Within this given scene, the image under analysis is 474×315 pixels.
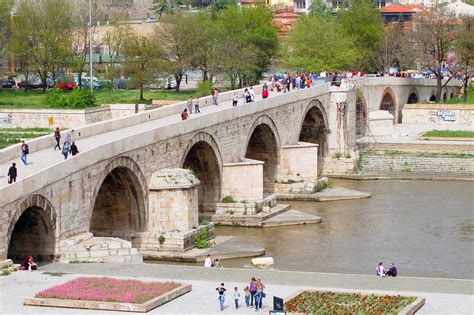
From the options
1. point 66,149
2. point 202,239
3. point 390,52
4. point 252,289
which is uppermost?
point 390,52

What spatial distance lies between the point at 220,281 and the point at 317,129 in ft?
119

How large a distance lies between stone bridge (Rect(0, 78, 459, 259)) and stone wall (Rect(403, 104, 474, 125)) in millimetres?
18502

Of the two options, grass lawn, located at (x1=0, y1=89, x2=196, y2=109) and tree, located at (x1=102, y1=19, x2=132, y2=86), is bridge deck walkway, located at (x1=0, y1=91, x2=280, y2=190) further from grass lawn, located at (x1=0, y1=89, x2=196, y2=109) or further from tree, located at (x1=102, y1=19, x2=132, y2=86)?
tree, located at (x1=102, y1=19, x2=132, y2=86)

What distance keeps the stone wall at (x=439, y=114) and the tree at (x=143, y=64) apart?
1759 cm

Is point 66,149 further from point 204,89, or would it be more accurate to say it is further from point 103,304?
point 204,89

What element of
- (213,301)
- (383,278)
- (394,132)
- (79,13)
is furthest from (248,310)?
(79,13)

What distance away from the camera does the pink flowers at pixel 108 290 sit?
31.8 m

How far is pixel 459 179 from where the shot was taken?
66500mm

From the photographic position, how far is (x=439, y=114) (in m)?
83.5

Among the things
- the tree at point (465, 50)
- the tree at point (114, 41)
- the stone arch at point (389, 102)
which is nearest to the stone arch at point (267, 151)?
the tree at point (114, 41)

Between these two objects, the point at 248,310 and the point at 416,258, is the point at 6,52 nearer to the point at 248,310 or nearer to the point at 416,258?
the point at 416,258

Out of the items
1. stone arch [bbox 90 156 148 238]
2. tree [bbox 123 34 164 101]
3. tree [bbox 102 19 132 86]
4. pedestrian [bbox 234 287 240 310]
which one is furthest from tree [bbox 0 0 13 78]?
pedestrian [bbox 234 287 240 310]

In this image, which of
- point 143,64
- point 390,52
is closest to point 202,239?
point 143,64

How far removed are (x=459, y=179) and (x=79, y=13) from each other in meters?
43.6
